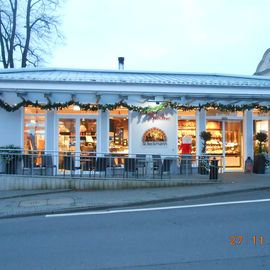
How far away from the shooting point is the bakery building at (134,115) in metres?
16.0

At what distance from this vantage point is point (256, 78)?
2155 cm

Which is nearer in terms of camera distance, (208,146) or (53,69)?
(208,146)

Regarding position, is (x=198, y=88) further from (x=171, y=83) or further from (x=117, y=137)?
(x=117, y=137)

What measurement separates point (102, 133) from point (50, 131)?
2143mm

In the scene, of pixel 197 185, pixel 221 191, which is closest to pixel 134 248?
pixel 221 191

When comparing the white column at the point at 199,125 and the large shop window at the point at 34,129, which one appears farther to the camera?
the white column at the point at 199,125

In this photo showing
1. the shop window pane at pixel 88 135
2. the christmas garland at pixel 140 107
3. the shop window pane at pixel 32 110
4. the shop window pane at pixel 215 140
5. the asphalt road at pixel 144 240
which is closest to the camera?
the asphalt road at pixel 144 240

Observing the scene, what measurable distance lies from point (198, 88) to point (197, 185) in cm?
390

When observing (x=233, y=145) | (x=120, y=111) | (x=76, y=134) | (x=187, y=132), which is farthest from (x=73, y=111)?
(x=233, y=145)

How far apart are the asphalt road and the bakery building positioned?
22.5 feet

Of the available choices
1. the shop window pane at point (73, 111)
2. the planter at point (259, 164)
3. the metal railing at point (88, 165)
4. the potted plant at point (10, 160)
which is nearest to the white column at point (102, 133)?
the shop window pane at point (73, 111)

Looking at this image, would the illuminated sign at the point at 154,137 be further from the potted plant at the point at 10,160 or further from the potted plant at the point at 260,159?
the potted plant at the point at 10,160

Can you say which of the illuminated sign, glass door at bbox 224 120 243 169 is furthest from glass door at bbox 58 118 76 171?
glass door at bbox 224 120 243 169
